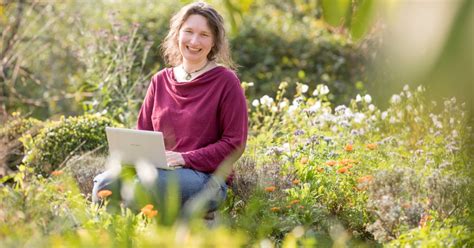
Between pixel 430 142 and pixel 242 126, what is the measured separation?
5.84ft

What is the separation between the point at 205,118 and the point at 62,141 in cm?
168

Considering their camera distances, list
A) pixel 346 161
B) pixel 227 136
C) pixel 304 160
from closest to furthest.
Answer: pixel 227 136 → pixel 346 161 → pixel 304 160

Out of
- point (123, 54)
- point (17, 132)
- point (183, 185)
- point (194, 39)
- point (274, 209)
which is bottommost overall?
point (17, 132)

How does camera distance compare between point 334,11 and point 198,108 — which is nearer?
point 334,11

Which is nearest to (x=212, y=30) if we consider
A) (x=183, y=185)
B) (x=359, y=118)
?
(x=183, y=185)

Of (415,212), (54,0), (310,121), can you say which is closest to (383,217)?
(415,212)

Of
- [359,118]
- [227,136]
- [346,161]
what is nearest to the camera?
[227,136]

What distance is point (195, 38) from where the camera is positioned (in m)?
3.60

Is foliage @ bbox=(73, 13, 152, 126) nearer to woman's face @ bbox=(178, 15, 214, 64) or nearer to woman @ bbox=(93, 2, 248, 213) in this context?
woman @ bbox=(93, 2, 248, 213)

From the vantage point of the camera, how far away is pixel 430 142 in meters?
4.88

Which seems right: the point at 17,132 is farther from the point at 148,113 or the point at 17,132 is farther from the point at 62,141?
the point at 148,113

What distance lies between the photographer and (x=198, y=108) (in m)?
3.59

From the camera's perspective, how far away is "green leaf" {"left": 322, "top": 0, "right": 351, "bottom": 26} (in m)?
0.99

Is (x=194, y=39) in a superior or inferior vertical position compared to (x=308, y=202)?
superior
